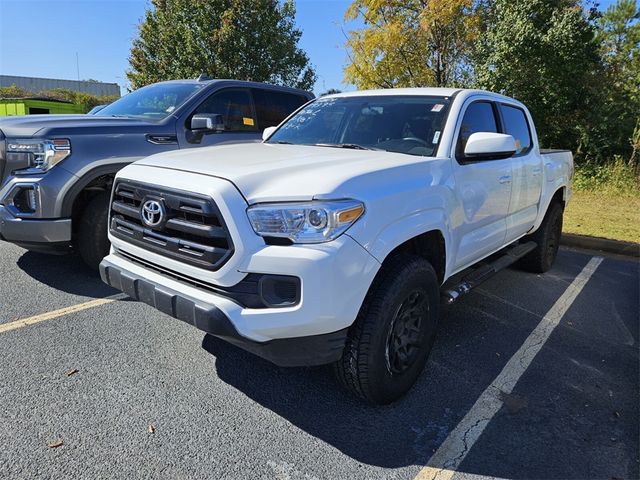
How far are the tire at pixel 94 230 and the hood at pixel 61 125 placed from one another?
0.61m

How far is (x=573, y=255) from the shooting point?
21.5 ft

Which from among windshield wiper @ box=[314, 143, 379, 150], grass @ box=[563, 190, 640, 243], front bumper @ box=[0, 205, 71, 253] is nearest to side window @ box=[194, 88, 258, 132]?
front bumper @ box=[0, 205, 71, 253]

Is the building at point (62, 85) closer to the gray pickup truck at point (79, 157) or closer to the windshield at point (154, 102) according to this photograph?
the windshield at point (154, 102)

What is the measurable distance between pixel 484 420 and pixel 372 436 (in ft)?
2.23

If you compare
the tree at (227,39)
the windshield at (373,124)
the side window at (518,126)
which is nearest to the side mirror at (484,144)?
the windshield at (373,124)

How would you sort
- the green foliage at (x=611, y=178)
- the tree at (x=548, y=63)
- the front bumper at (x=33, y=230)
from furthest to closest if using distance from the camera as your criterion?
1. the tree at (x=548, y=63)
2. the green foliage at (x=611, y=178)
3. the front bumper at (x=33, y=230)

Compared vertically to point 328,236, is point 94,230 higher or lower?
lower

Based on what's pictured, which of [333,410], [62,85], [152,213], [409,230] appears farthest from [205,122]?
[62,85]

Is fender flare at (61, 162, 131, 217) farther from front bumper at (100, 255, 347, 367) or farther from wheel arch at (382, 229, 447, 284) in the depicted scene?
wheel arch at (382, 229, 447, 284)

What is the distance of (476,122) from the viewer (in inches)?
148

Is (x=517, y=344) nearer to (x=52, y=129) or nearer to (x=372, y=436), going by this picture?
(x=372, y=436)

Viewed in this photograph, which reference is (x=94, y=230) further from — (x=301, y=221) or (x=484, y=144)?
(x=484, y=144)

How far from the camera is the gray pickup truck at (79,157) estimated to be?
12.8ft

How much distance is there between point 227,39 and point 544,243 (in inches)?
558
